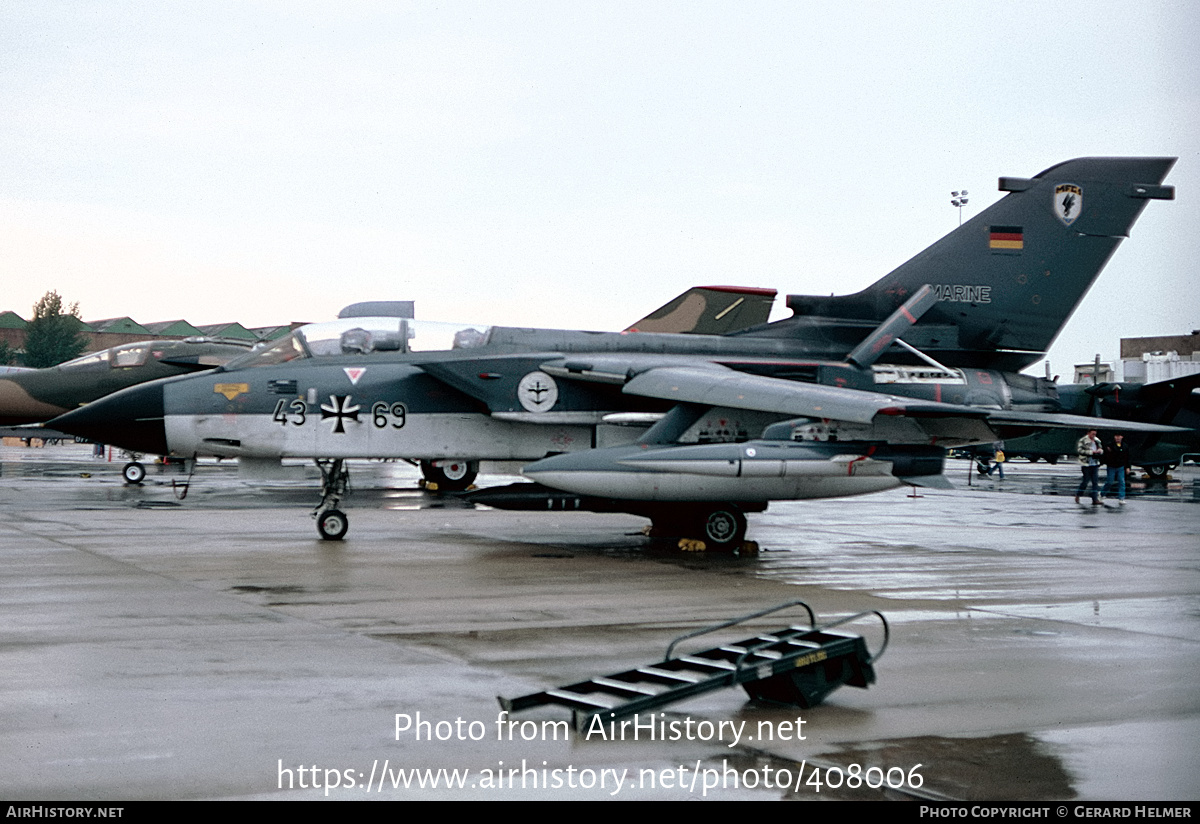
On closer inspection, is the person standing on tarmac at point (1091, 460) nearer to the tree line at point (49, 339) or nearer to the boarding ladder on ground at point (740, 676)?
the boarding ladder on ground at point (740, 676)

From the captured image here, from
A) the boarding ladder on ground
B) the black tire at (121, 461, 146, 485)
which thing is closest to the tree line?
the black tire at (121, 461, 146, 485)

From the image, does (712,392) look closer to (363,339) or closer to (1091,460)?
(363,339)

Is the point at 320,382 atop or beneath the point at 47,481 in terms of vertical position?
atop

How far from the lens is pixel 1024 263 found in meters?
15.5

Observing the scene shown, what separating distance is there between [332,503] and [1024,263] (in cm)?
975

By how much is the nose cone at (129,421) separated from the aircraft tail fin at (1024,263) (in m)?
9.09

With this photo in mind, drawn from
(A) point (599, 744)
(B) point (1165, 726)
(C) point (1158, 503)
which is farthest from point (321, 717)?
(C) point (1158, 503)

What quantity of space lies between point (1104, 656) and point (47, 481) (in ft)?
79.6

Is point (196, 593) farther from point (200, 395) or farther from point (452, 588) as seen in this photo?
point (200, 395)

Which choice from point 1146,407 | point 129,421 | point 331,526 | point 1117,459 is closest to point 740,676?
point 331,526

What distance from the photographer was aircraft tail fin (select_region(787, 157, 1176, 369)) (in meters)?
15.5

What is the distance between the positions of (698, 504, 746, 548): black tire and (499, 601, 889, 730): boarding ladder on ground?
759 centimetres

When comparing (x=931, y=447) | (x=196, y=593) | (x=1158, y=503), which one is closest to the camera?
(x=196, y=593)

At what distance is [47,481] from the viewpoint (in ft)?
84.9
